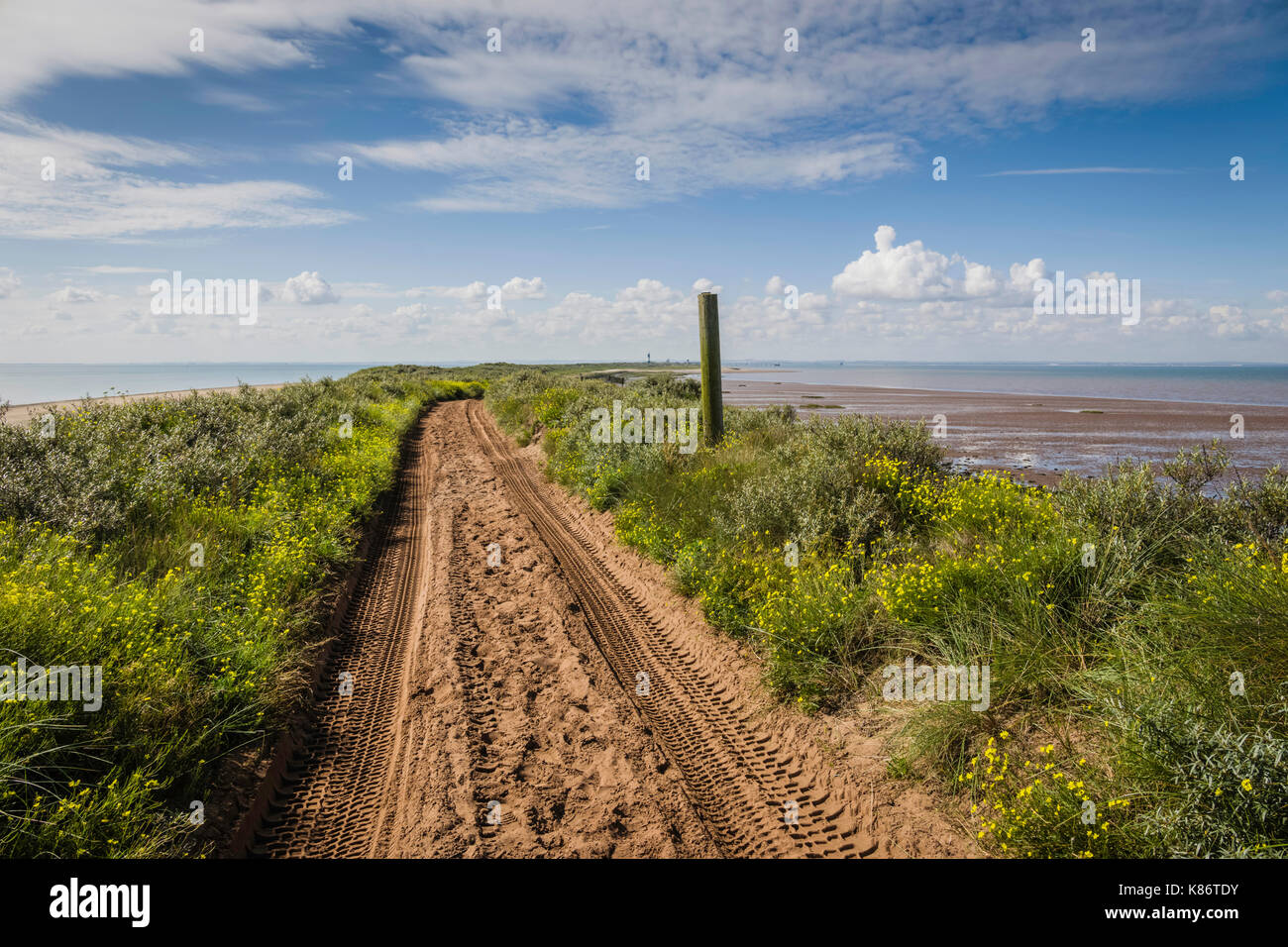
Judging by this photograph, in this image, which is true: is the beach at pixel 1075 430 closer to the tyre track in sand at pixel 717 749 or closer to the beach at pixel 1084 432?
the beach at pixel 1084 432

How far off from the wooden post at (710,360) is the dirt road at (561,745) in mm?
4251

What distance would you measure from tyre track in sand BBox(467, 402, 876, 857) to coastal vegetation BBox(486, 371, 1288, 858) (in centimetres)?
52

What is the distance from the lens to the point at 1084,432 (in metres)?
23.5

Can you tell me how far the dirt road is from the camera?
3896mm

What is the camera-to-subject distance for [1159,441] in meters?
20.1

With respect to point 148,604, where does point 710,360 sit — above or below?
above

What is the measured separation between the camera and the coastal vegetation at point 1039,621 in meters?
3.14

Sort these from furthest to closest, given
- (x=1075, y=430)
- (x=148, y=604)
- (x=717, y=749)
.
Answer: (x=1075, y=430) → (x=148, y=604) → (x=717, y=749)

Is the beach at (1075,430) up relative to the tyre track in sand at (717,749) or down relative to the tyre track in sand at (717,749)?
up

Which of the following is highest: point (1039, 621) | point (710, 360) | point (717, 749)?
point (710, 360)

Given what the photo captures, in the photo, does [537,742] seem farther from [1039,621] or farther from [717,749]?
[1039,621]

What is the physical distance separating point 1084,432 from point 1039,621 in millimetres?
23876

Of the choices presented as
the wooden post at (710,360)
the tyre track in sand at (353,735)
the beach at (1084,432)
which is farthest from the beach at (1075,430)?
the tyre track in sand at (353,735)

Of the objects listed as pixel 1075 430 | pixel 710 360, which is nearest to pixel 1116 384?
pixel 1075 430
